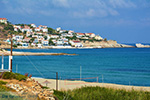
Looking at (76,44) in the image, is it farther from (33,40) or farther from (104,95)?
(104,95)

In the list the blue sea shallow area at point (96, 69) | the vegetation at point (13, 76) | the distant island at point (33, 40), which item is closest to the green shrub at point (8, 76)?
the vegetation at point (13, 76)

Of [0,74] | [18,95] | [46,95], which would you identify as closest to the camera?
[18,95]

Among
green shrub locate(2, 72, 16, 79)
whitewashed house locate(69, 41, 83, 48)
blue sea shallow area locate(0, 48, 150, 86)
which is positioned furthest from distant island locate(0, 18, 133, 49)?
green shrub locate(2, 72, 16, 79)

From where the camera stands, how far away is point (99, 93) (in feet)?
40.2

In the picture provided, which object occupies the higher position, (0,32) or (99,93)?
(0,32)

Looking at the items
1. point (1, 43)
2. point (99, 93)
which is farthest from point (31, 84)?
point (1, 43)

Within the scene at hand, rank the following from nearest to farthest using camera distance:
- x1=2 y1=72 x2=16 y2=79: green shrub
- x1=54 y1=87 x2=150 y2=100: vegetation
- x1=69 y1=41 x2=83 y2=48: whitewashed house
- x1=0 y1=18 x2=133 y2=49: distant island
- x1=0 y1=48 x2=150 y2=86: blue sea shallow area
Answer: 1. x1=54 y1=87 x2=150 y2=100: vegetation
2. x1=2 y1=72 x2=16 y2=79: green shrub
3. x1=0 y1=48 x2=150 y2=86: blue sea shallow area
4. x1=0 y1=18 x2=133 y2=49: distant island
5. x1=69 y1=41 x2=83 y2=48: whitewashed house

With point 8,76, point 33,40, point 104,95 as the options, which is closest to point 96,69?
point 104,95

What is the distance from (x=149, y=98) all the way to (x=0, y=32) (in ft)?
532

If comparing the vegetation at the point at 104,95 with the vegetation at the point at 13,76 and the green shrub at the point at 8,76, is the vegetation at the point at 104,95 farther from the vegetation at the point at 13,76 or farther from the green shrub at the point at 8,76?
the green shrub at the point at 8,76

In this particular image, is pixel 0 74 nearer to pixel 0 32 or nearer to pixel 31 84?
pixel 31 84

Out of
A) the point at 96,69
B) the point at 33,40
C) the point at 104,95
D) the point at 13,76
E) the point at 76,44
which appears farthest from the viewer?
the point at 76,44

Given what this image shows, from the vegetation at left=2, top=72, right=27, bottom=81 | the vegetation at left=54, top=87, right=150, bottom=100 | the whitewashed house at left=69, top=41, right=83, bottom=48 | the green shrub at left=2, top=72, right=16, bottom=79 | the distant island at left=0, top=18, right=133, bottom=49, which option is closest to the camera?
the vegetation at left=54, top=87, right=150, bottom=100

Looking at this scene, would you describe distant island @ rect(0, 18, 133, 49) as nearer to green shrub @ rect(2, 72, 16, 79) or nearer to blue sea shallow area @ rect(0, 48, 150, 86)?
blue sea shallow area @ rect(0, 48, 150, 86)
